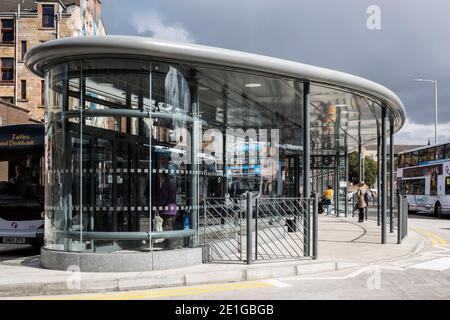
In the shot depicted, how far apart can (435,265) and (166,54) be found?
21.6 ft

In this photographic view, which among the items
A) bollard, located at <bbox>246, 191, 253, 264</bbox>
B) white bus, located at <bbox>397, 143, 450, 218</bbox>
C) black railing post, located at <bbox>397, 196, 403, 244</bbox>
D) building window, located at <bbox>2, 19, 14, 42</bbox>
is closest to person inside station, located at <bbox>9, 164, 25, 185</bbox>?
bollard, located at <bbox>246, 191, 253, 264</bbox>

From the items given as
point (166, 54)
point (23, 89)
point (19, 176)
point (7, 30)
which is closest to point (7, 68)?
point (23, 89)

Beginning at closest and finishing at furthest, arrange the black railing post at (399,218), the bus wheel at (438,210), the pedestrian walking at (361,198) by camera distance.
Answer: the black railing post at (399,218), the pedestrian walking at (361,198), the bus wheel at (438,210)

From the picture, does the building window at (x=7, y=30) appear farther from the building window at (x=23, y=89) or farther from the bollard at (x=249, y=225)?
the bollard at (x=249, y=225)

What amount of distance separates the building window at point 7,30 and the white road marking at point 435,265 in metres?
45.2

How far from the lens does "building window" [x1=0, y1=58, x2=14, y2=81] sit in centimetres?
4731

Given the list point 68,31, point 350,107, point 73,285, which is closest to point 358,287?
point 73,285

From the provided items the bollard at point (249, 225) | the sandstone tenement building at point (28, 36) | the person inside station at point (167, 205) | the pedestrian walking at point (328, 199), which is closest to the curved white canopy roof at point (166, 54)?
the person inside station at point (167, 205)

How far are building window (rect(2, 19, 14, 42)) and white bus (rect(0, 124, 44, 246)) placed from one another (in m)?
39.1

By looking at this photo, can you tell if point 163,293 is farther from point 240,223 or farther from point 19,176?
point 19,176

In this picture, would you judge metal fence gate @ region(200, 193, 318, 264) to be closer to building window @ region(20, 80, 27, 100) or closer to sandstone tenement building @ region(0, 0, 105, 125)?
sandstone tenement building @ region(0, 0, 105, 125)

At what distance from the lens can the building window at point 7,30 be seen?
48312 mm

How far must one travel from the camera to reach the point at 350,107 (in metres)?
14.5

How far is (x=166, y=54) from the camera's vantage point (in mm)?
8891
